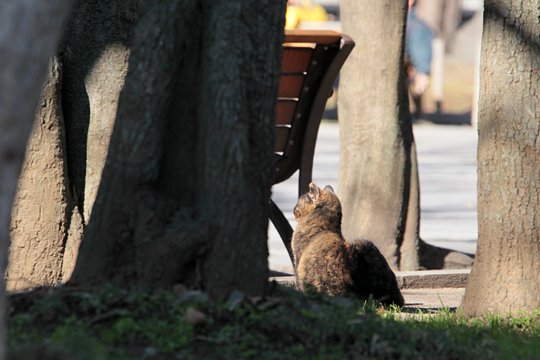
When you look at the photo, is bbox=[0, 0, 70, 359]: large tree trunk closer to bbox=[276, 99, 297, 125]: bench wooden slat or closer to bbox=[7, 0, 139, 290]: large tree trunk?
bbox=[7, 0, 139, 290]: large tree trunk

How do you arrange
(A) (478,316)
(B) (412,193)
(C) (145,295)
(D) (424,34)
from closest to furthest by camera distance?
(C) (145,295) < (A) (478,316) < (B) (412,193) < (D) (424,34)

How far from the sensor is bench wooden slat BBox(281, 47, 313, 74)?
23.1ft

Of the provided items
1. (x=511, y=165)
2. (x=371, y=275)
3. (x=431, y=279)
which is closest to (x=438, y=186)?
(x=431, y=279)

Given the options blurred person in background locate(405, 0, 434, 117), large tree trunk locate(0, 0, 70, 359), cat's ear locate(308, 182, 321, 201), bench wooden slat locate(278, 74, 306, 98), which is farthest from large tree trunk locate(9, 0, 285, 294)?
blurred person in background locate(405, 0, 434, 117)

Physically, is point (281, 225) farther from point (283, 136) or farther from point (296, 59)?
point (296, 59)

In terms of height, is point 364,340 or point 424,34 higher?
point 424,34

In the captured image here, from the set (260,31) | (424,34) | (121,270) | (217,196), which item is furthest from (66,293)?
(424,34)

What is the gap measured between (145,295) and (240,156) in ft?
2.06

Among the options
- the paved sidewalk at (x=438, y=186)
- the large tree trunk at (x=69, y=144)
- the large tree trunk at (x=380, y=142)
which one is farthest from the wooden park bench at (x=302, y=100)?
the large tree trunk at (x=69, y=144)

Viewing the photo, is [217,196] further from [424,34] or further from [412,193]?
[424,34]

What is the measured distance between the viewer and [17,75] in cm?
291

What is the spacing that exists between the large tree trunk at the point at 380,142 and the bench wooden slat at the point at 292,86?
0.79 metres

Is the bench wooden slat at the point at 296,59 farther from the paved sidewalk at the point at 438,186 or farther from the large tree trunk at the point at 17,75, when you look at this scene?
the large tree trunk at the point at 17,75

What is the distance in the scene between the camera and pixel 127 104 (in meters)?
4.18
